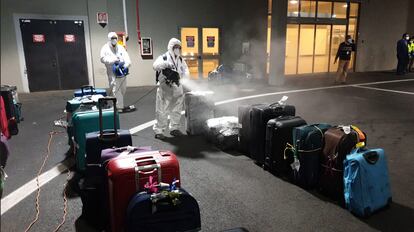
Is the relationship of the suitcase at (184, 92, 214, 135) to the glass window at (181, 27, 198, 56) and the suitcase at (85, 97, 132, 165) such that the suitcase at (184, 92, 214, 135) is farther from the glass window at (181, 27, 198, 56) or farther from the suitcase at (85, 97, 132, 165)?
the glass window at (181, 27, 198, 56)

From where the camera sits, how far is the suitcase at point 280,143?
12.8ft

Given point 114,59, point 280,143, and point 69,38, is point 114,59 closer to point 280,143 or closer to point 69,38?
point 69,38

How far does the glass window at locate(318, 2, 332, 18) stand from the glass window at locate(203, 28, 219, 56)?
15.5ft

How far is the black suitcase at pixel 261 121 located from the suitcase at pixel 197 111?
1.53m

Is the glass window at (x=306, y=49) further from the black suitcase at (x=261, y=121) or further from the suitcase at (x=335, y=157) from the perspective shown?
the suitcase at (x=335, y=157)

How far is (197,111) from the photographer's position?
5.80 metres

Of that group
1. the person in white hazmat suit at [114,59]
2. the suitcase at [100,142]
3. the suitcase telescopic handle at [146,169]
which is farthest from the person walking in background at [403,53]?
the suitcase telescopic handle at [146,169]

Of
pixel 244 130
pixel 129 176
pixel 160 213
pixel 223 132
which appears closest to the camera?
pixel 160 213

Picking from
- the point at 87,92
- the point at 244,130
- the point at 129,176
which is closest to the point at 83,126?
the point at 87,92

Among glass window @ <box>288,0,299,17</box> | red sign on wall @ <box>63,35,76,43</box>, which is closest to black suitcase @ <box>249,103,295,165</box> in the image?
red sign on wall @ <box>63,35,76,43</box>

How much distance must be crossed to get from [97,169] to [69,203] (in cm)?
50

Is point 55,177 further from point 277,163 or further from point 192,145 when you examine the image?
point 277,163

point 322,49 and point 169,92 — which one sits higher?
point 322,49

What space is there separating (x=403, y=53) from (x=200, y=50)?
8.61 meters
